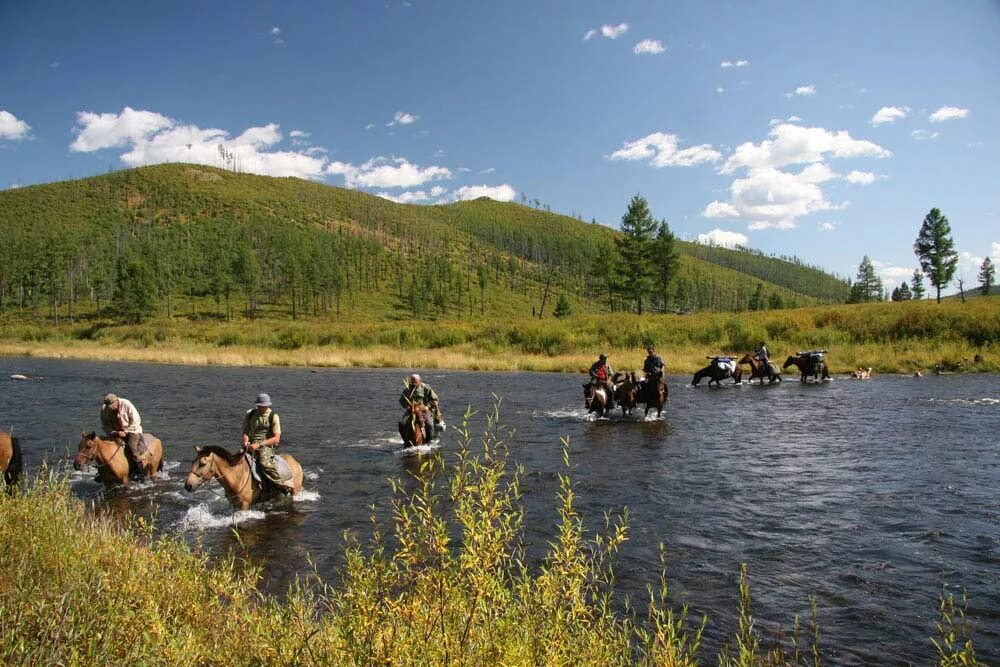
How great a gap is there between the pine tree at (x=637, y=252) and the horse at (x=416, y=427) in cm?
5337

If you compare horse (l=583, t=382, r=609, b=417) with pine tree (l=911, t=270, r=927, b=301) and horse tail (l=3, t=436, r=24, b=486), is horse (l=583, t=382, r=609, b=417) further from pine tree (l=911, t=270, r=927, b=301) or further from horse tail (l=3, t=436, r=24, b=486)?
pine tree (l=911, t=270, r=927, b=301)

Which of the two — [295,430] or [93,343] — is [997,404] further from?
[93,343]

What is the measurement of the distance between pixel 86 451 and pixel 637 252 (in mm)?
61474

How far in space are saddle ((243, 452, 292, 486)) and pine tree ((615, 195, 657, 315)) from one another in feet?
192

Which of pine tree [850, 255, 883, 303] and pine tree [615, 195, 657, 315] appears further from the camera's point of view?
pine tree [850, 255, 883, 303]

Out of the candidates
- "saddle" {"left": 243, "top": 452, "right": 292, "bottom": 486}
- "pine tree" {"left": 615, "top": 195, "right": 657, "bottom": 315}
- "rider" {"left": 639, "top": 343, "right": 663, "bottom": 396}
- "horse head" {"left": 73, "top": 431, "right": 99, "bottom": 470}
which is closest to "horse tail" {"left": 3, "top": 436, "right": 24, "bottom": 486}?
"horse head" {"left": 73, "top": 431, "right": 99, "bottom": 470}

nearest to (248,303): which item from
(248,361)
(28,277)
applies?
(28,277)

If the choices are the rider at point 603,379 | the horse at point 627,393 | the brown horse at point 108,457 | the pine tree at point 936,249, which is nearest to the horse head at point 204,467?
the brown horse at point 108,457

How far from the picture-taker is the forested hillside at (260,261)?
94062 millimetres

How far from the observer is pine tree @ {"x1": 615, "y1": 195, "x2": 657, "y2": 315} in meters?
66.9

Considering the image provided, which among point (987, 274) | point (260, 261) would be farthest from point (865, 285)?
point (260, 261)

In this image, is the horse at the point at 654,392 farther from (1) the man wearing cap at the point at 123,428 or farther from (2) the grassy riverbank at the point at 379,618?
(2) the grassy riverbank at the point at 379,618

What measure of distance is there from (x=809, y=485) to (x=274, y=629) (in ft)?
35.4

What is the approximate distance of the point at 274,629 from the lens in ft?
13.6
